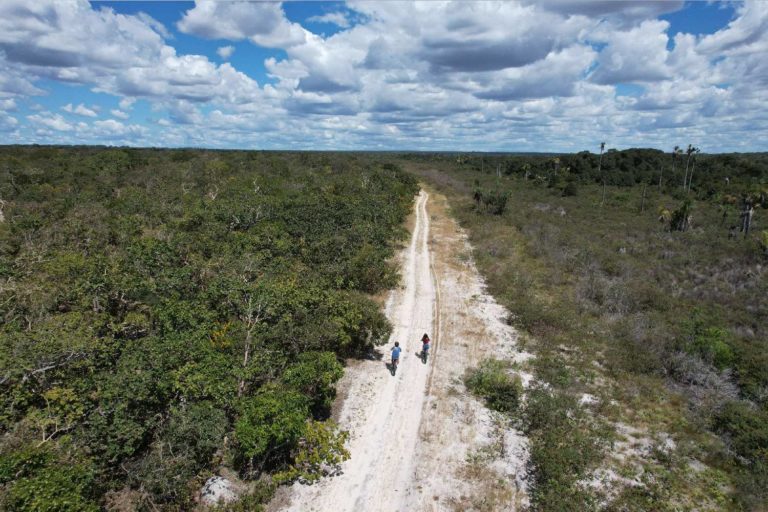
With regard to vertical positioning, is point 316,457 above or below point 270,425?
below

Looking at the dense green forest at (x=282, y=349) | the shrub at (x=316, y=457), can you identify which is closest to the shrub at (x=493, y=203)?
the dense green forest at (x=282, y=349)

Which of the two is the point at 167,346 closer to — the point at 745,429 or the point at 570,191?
the point at 745,429

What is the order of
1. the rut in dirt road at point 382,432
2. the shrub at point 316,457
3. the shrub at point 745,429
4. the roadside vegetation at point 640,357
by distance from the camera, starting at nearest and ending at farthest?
the rut in dirt road at point 382,432 → the shrub at point 316,457 → the roadside vegetation at point 640,357 → the shrub at point 745,429

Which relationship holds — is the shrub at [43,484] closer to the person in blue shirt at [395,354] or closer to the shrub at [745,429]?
the person in blue shirt at [395,354]

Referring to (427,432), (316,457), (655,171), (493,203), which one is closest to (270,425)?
(316,457)

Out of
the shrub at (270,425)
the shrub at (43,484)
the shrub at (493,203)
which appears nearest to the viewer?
the shrub at (43,484)


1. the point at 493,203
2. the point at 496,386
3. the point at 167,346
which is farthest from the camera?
the point at 493,203

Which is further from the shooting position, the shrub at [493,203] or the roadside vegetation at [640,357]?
the shrub at [493,203]
